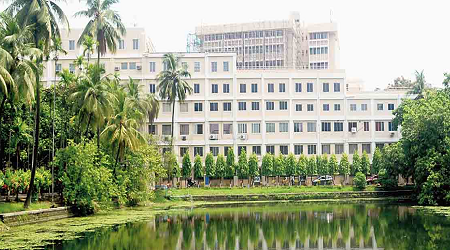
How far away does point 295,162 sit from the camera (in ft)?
236

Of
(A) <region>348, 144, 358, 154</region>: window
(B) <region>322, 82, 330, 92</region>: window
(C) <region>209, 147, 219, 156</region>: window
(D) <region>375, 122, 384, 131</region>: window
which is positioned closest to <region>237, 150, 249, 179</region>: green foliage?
(C) <region>209, 147, 219, 156</region>: window

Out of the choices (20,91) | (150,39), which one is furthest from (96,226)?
(150,39)

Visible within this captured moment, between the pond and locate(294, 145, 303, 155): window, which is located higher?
locate(294, 145, 303, 155): window

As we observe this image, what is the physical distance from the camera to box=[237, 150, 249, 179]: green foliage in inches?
2828

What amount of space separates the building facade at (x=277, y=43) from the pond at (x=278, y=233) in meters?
78.7

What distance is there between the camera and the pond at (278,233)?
25.6 meters

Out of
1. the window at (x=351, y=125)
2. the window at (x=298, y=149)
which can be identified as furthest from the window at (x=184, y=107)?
the window at (x=351, y=125)

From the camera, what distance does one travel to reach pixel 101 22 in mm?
51000

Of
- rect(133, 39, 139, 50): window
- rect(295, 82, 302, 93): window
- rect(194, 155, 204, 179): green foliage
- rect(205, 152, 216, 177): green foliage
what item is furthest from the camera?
rect(133, 39, 139, 50): window

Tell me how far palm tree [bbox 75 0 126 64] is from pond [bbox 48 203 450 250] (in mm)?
19034

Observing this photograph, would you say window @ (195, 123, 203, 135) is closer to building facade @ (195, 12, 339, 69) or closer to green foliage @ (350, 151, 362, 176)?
green foliage @ (350, 151, 362, 176)

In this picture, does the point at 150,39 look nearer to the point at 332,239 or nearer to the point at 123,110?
the point at 123,110

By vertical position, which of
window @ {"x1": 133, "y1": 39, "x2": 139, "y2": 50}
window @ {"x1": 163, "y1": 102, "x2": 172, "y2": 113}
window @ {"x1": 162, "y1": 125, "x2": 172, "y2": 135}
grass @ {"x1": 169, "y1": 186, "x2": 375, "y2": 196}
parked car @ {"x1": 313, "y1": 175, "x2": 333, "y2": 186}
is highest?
window @ {"x1": 133, "y1": 39, "x2": 139, "y2": 50}

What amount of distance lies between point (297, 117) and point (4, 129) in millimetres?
42095
